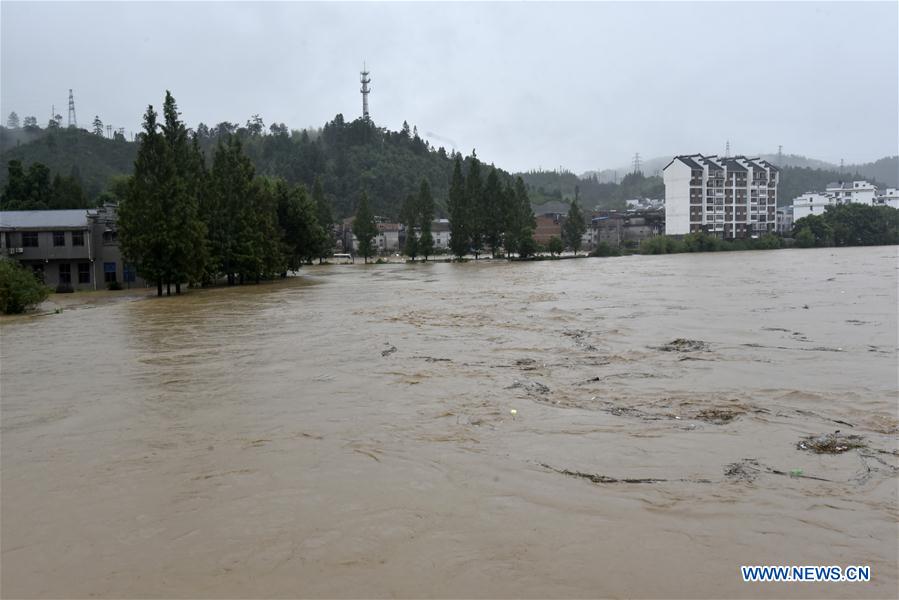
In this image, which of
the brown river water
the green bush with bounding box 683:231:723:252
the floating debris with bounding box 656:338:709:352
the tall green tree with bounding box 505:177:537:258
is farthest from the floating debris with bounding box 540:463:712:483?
the green bush with bounding box 683:231:723:252

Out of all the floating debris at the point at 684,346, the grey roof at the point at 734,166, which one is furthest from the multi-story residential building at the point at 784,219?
the floating debris at the point at 684,346

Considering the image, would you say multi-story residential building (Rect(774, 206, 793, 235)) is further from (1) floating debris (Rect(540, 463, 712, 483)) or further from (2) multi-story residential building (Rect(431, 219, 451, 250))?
(1) floating debris (Rect(540, 463, 712, 483))

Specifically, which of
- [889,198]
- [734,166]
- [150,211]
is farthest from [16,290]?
[889,198]

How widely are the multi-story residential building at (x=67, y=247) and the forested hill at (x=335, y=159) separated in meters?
70.4

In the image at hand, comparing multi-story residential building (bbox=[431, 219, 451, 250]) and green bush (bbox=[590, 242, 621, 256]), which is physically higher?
multi-story residential building (bbox=[431, 219, 451, 250])

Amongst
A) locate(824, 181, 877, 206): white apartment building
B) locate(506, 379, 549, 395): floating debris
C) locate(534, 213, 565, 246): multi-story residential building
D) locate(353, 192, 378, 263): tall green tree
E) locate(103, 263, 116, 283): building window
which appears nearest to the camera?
locate(506, 379, 549, 395): floating debris

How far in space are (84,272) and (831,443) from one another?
4177 centimetres

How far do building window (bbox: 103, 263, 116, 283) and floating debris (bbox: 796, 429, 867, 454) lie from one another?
1630 inches

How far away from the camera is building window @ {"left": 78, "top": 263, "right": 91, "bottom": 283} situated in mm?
40250

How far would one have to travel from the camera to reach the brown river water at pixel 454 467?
15.8ft

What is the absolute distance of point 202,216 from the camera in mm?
40406

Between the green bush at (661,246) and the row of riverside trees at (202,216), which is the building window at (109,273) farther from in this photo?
the green bush at (661,246)

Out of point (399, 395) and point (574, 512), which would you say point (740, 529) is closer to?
point (574, 512)

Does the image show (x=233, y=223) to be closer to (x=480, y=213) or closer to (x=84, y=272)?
(x=84, y=272)
